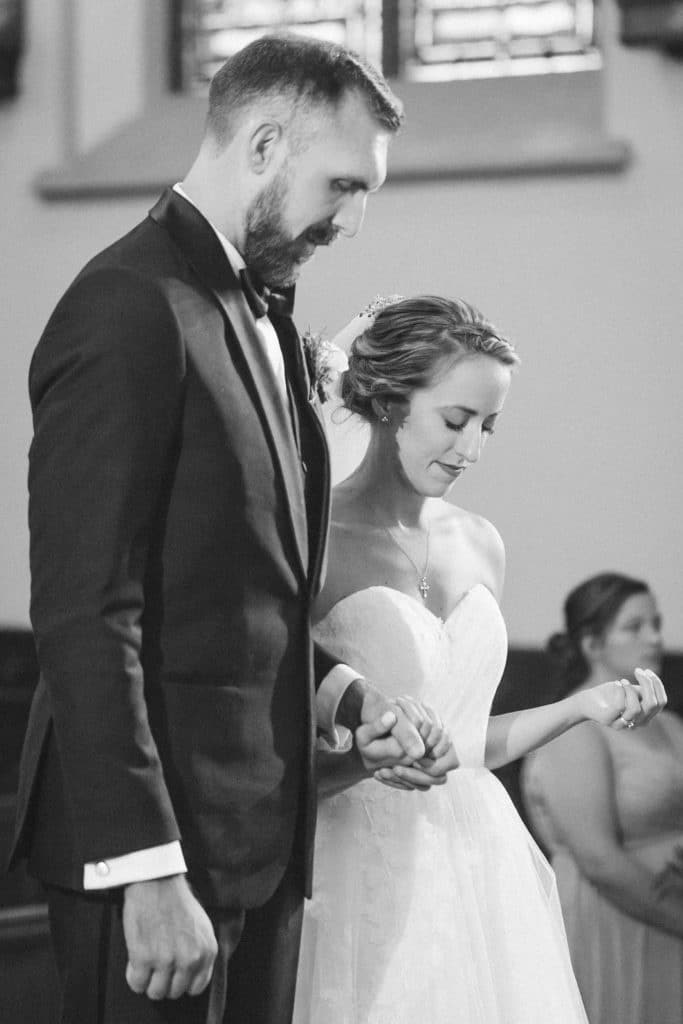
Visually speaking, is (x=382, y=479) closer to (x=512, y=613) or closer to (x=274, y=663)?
(x=274, y=663)

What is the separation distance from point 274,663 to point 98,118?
463 centimetres

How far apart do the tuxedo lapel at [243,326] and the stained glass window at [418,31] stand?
4206 mm

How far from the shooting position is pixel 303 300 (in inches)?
229

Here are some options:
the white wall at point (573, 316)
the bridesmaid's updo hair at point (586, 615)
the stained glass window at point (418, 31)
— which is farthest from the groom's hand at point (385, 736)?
the stained glass window at point (418, 31)

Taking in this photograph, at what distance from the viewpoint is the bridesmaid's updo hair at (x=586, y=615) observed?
4070mm

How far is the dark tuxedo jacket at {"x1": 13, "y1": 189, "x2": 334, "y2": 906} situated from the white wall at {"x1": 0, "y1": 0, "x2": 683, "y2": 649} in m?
Answer: 3.60

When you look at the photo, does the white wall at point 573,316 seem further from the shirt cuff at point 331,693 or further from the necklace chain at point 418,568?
the shirt cuff at point 331,693

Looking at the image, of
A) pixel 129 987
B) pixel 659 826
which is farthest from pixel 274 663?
pixel 659 826

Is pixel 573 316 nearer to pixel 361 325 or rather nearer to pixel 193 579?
pixel 361 325

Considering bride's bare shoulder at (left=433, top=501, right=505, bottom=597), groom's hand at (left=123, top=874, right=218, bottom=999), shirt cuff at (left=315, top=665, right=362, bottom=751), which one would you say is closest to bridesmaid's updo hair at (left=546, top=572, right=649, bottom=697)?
bride's bare shoulder at (left=433, top=501, right=505, bottom=597)

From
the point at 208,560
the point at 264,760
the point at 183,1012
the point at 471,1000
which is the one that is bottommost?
the point at 471,1000

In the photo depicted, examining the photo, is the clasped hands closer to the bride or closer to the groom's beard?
the bride

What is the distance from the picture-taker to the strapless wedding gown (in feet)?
7.63

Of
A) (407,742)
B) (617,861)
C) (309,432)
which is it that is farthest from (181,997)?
(617,861)
